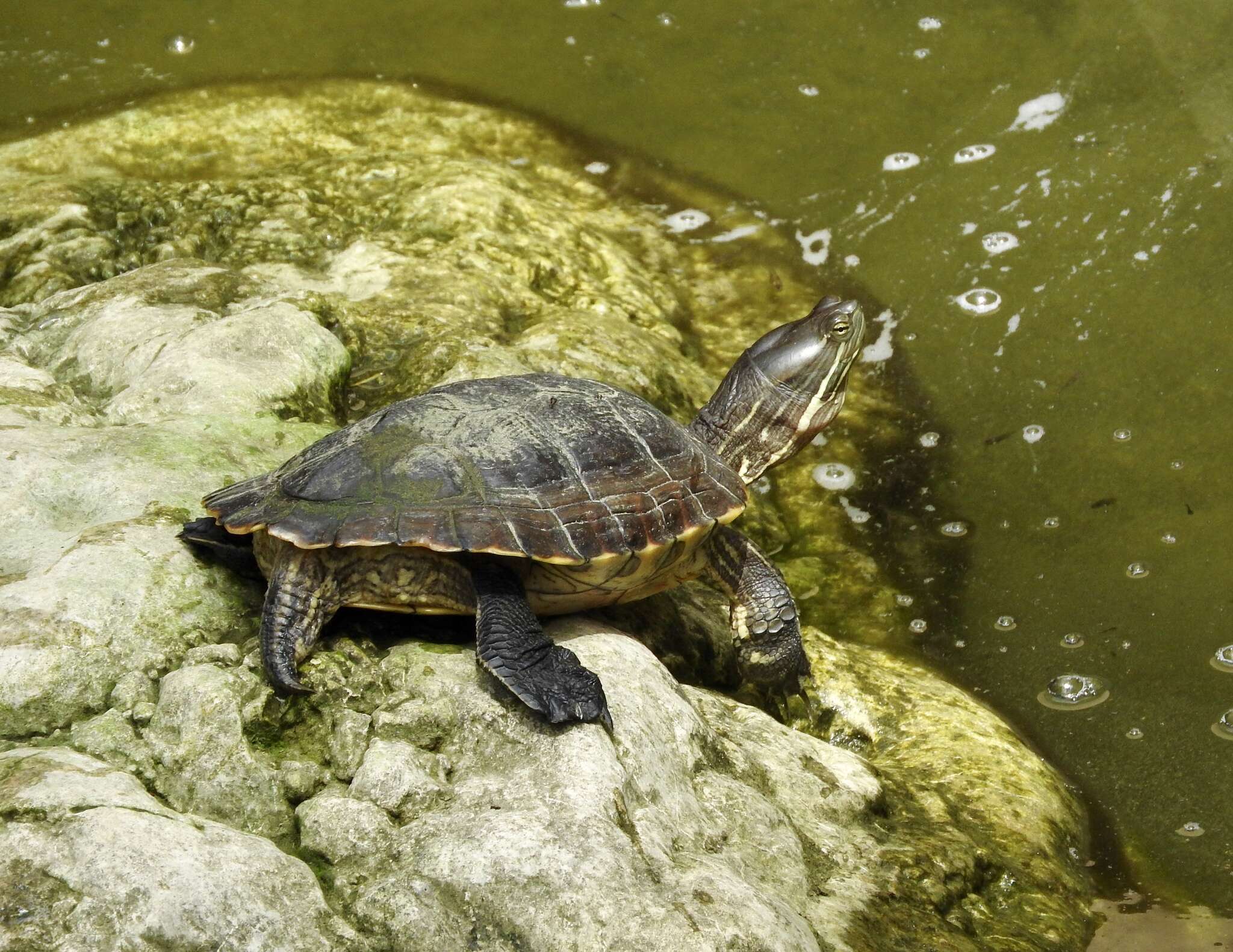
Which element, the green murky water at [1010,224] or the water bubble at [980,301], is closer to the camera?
the green murky water at [1010,224]

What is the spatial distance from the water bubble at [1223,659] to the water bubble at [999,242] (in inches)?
111

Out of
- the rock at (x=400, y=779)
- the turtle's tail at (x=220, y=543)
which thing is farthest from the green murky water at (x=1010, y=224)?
the turtle's tail at (x=220, y=543)

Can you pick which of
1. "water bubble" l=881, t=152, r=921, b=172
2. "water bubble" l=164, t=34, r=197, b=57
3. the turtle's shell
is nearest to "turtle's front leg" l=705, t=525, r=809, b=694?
the turtle's shell

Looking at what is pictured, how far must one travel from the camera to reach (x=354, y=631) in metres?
3.28

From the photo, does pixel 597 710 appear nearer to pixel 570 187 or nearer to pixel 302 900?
pixel 302 900

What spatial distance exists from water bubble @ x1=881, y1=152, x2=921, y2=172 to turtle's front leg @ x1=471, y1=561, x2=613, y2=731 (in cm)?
473

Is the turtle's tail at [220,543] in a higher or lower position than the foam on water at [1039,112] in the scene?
lower

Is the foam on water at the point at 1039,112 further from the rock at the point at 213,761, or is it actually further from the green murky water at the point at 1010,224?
the rock at the point at 213,761

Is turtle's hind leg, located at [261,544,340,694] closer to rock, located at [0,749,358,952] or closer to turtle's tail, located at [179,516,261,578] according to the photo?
turtle's tail, located at [179,516,261,578]

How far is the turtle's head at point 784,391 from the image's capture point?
455cm

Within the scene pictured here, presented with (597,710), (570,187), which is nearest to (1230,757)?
(597,710)

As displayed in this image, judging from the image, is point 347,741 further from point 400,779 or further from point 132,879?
point 132,879

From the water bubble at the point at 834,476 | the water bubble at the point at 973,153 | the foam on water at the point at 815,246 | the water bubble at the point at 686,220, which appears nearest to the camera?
the water bubble at the point at 834,476

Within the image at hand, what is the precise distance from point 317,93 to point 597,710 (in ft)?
19.5
